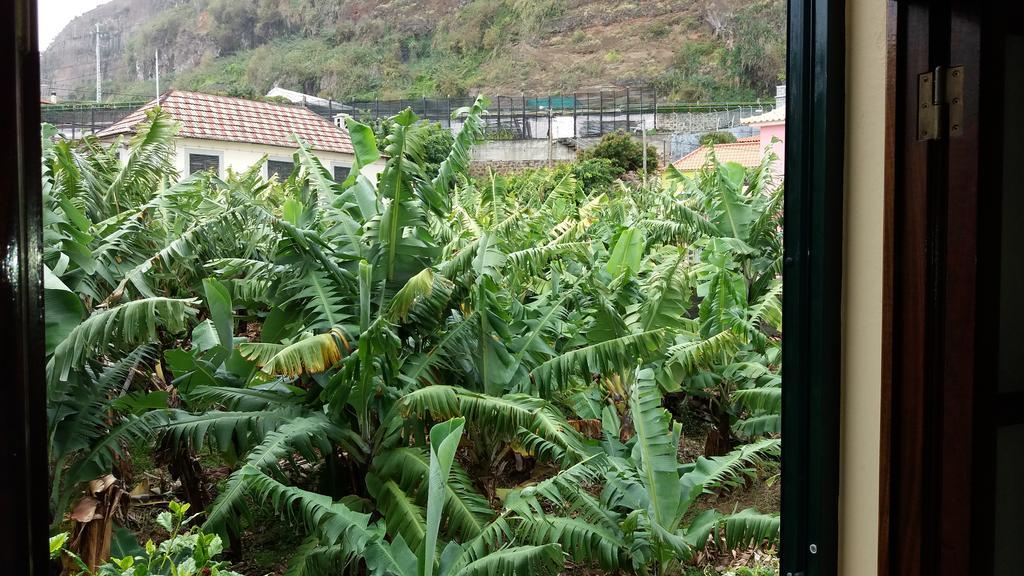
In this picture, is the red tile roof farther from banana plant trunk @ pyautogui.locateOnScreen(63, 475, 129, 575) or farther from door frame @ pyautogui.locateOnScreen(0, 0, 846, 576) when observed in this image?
door frame @ pyautogui.locateOnScreen(0, 0, 846, 576)

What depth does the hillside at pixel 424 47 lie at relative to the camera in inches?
1649

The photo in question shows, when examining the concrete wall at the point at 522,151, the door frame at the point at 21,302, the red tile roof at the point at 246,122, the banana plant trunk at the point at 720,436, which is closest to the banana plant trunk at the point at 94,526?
the door frame at the point at 21,302

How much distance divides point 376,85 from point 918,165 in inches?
1963

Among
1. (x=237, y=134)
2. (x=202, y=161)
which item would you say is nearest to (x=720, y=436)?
(x=202, y=161)

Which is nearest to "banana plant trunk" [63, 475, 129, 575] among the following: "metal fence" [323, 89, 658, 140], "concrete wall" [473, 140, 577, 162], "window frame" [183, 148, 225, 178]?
"window frame" [183, 148, 225, 178]

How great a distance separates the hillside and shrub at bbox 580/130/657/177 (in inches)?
569

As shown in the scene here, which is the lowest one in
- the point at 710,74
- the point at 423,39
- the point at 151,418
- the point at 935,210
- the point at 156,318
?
the point at 151,418

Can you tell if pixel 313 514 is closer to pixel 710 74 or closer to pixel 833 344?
pixel 833 344

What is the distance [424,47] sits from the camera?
50.8 meters

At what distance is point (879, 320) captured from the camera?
1.08 m

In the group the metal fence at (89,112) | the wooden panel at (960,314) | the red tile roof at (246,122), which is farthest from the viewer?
the metal fence at (89,112)

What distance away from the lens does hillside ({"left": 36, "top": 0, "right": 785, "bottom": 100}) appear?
41875 millimetres

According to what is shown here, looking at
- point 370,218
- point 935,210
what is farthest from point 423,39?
point 935,210

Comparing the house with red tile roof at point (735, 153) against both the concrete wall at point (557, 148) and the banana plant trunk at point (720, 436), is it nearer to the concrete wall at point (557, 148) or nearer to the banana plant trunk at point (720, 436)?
the concrete wall at point (557, 148)
